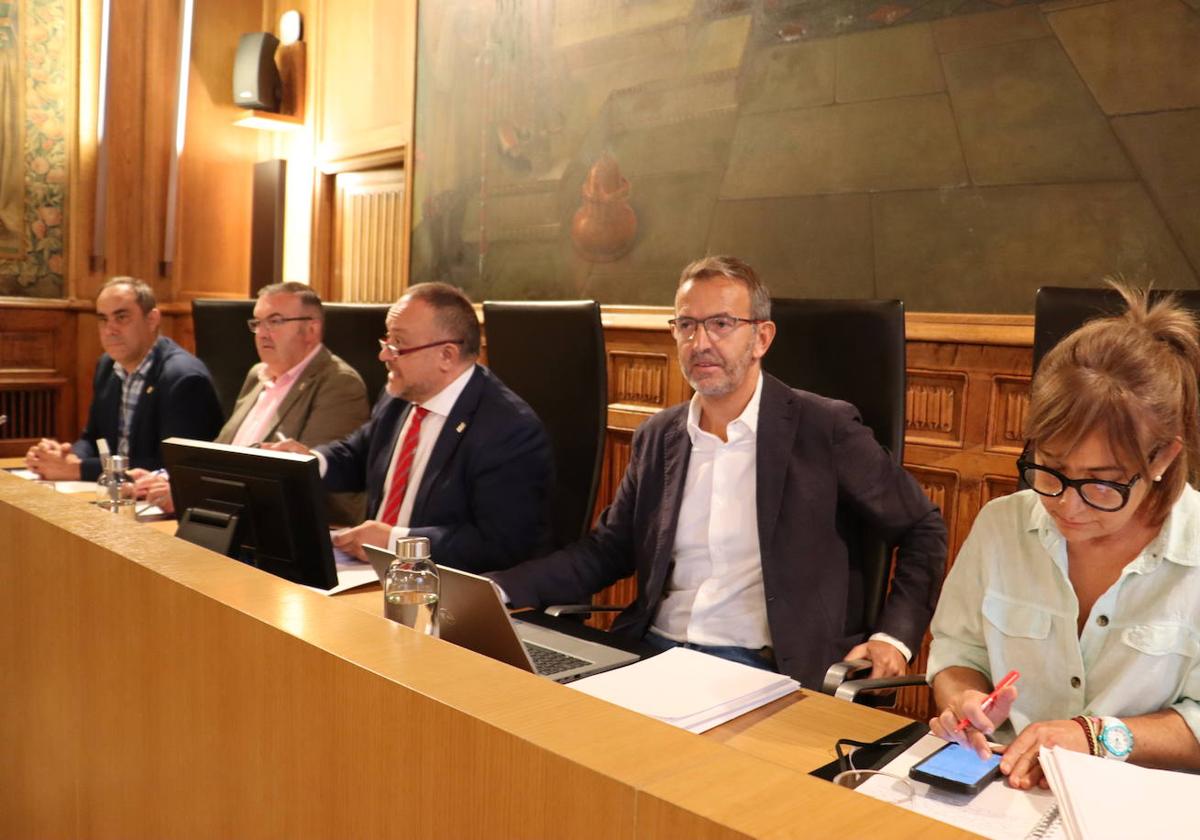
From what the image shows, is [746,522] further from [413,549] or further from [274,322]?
[274,322]

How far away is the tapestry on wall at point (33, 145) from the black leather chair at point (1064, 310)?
5.35m

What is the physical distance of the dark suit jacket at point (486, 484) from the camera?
92.9 inches

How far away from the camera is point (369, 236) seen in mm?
5465

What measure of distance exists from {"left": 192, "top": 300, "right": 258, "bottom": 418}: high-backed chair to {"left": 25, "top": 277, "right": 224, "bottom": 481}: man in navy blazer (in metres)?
0.26

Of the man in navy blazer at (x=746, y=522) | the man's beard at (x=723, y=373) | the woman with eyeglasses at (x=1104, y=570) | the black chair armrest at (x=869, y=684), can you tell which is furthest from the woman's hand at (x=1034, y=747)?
the man's beard at (x=723, y=373)

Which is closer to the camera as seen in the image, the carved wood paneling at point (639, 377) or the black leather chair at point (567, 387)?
the black leather chair at point (567, 387)

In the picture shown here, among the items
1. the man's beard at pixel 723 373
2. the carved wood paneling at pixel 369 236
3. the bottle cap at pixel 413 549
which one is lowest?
the bottle cap at pixel 413 549

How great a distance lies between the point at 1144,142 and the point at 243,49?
15.7ft

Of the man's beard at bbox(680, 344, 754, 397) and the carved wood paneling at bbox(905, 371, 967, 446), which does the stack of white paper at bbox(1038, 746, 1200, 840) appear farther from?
the carved wood paneling at bbox(905, 371, 967, 446)

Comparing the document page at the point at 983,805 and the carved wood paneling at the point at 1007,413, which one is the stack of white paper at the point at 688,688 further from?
the carved wood paneling at the point at 1007,413

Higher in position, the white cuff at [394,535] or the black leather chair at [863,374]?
the black leather chair at [863,374]

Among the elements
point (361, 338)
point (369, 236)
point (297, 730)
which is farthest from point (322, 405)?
point (369, 236)

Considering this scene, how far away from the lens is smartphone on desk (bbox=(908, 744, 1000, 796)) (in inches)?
43.3

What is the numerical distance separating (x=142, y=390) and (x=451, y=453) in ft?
5.92
